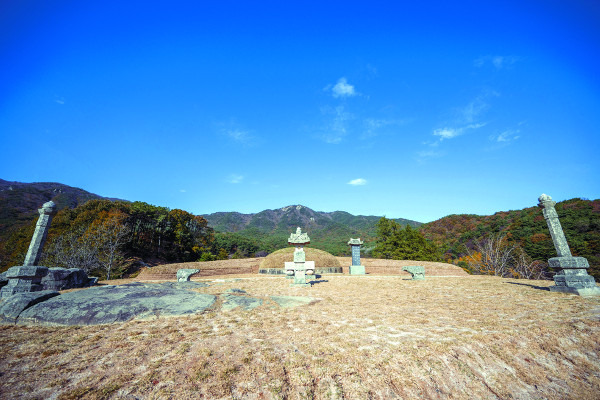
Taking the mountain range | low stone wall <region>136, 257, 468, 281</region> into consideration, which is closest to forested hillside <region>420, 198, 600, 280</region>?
Result: the mountain range

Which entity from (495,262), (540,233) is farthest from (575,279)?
(540,233)

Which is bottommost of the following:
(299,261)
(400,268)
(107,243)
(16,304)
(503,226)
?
(16,304)

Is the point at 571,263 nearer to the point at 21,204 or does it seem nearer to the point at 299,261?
the point at 299,261

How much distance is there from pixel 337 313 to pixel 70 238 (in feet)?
93.1

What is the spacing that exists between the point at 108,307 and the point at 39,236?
658 centimetres

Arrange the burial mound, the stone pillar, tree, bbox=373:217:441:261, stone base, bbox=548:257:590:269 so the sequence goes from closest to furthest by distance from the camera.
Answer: stone base, bbox=548:257:590:269, the stone pillar, the burial mound, tree, bbox=373:217:441:261

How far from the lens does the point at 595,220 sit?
2348 cm

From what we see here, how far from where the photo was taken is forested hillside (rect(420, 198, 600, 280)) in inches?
841

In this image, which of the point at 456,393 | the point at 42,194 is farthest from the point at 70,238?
the point at 42,194

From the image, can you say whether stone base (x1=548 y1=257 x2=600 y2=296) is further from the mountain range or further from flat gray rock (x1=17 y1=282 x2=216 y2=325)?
the mountain range

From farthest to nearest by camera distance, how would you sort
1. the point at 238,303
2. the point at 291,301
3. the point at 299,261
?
the point at 299,261
the point at 291,301
the point at 238,303

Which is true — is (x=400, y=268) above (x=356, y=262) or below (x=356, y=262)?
below

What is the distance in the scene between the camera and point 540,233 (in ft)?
83.5

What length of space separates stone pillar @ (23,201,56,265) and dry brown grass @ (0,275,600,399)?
5739mm
